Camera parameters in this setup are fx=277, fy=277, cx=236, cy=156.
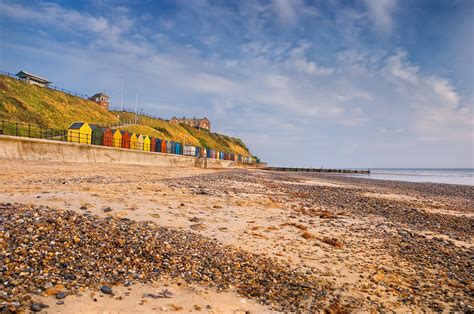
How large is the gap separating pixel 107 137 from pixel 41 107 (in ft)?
99.2

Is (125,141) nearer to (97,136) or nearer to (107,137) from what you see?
(107,137)

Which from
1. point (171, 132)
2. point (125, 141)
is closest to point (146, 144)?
point (125, 141)

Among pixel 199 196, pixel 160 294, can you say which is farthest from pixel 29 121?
pixel 160 294

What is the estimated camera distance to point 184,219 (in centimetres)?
805

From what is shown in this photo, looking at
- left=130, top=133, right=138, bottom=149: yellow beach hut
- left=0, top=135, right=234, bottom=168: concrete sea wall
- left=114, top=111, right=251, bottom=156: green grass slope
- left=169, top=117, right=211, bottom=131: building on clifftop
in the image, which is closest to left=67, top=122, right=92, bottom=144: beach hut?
left=0, top=135, right=234, bottom=168: concrete sea wall

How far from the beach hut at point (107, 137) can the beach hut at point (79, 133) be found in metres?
2.63

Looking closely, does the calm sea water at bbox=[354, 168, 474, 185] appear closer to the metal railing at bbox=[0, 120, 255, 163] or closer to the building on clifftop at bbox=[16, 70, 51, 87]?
the metal railing at bbox=[0, 120, 255, 163]

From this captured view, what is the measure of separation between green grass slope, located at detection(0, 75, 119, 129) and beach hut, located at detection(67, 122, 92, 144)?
19.0 metres

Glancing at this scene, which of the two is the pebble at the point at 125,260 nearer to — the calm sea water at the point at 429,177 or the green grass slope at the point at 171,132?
the calm sea water at the point at 429,177

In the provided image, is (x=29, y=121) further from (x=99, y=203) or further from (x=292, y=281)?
(x=292, y=281)

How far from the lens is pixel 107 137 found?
42906mm

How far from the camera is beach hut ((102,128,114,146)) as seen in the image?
4222cm

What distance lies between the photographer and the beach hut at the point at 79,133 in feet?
122

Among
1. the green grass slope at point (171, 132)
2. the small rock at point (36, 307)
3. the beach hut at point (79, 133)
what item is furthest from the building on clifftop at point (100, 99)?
the small rock at point (36, 307)
